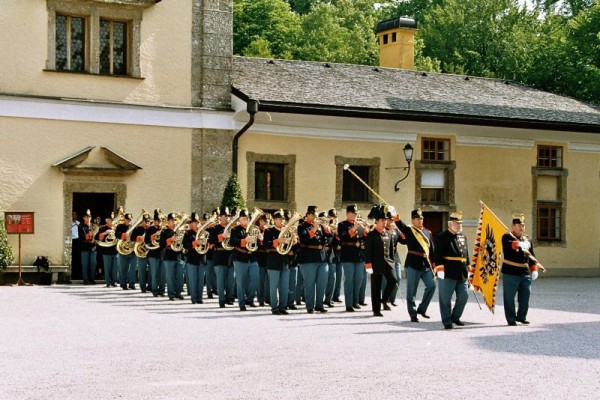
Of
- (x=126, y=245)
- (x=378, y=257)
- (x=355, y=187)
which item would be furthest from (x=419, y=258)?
(x=355, y=187)

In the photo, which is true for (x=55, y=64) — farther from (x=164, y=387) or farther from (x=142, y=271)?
(x=164, y=387)

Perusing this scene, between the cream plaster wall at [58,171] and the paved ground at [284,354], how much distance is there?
6.76m

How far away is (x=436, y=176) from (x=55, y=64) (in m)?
11.2

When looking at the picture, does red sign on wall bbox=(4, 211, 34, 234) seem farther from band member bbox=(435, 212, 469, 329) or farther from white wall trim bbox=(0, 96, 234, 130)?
band member bbox=(435, 212, 469, 329)

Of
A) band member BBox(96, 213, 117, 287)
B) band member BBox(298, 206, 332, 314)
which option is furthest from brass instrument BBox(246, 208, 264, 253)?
band member BBox(96, 213, 117, 287)

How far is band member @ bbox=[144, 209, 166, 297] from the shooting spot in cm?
2439

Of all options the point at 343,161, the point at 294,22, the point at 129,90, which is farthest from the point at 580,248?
the point at 294,22

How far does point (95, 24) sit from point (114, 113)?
2.25 m

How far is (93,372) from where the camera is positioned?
40.2 feet

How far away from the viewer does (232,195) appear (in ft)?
97.0

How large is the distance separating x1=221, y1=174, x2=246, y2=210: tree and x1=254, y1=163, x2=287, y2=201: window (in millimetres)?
1014

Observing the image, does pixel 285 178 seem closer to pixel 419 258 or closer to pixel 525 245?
pixel 419 258

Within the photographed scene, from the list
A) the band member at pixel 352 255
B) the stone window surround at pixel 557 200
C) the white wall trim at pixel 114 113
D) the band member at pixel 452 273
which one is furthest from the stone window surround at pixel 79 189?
the stone window surround at pixel 557 200

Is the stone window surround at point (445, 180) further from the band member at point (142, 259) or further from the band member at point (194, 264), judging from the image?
the band member at point (194, 264)
